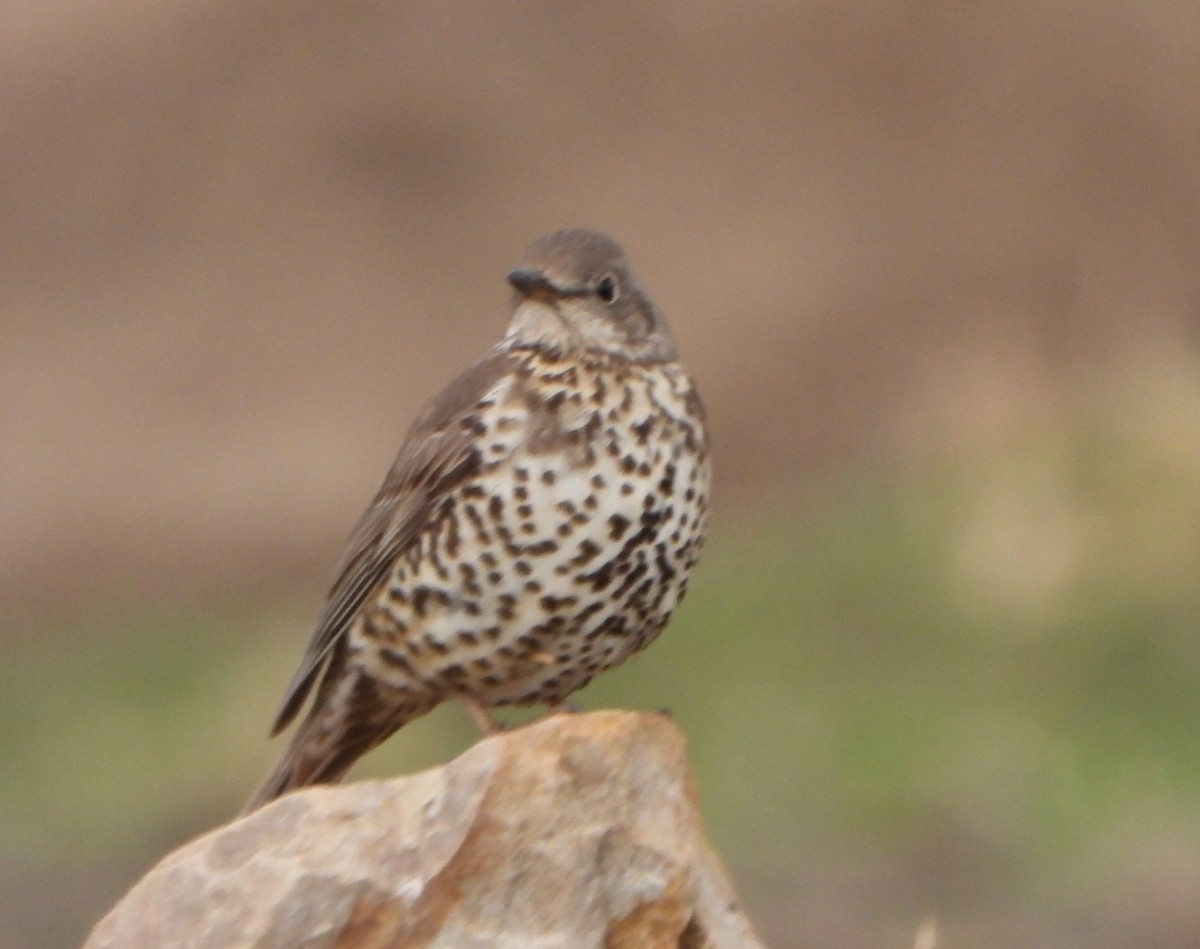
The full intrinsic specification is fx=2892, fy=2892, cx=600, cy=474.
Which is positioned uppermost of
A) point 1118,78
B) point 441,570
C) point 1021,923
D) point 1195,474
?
point 441,570

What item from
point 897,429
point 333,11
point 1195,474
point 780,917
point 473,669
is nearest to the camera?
point 473,669

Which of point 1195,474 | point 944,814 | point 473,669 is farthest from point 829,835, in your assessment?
point 473,669

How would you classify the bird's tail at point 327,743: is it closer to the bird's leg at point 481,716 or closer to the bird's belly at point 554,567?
the bird's leg at point 481,716


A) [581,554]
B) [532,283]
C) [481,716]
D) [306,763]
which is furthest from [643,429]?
[306,763]

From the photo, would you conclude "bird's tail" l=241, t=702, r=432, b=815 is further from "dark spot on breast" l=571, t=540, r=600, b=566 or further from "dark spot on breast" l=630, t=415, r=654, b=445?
"dark spot on breast" l=630, t=415, r=654, b=445

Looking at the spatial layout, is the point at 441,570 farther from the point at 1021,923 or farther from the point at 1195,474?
the point at 1195,474

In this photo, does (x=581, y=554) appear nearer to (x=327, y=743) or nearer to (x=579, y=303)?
(x=579, y=303)

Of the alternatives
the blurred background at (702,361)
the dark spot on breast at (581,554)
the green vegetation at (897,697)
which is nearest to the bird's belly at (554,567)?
the dark spot on breast at (581,554)
